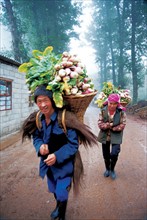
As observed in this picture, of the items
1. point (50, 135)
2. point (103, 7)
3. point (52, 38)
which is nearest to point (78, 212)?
point (50, 135)

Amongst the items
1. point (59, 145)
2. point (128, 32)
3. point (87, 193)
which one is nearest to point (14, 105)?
point (87, 193)

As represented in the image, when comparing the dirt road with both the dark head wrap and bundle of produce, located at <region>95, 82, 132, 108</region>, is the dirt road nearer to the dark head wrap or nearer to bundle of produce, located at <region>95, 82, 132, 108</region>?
bundle of produce, located at <region>95, 82, 132, 108</region>

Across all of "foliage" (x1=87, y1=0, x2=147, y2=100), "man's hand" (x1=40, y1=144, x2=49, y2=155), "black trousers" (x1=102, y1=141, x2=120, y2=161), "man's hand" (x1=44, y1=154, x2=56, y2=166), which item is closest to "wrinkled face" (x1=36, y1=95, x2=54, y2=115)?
"man's hand" (x1=40, y1=144, x2=49, y2=155)

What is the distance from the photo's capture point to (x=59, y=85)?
2.15 metres

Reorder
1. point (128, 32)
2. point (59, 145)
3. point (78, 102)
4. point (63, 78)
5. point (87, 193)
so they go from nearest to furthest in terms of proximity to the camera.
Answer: point (63, 78)
point (78, 102)
point (59, 145)
point (87, 193)
point (128, 32)

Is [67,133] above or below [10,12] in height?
below

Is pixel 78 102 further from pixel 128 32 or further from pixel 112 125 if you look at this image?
pixel 128 32

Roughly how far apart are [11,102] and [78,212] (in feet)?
23.4

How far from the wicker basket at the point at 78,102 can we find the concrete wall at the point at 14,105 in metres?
6.58

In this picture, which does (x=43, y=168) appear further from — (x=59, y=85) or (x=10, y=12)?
(x=10, y=12)

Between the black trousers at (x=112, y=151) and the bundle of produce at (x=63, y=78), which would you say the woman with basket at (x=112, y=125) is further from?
the bundle of produce at (x=63, y=78)

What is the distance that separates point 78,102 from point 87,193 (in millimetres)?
2162

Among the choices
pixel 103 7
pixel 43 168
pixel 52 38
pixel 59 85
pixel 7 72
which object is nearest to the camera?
pixel 59 85

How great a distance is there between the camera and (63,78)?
2166mm
